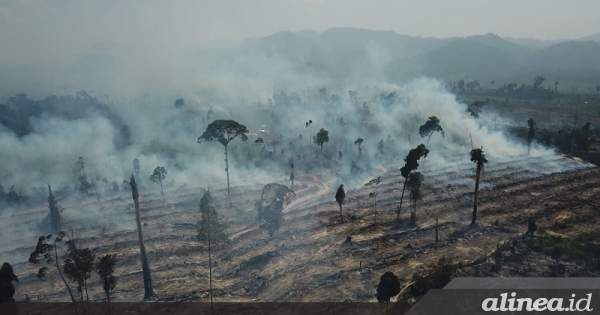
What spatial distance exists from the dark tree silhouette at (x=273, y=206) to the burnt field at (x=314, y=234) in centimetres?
120

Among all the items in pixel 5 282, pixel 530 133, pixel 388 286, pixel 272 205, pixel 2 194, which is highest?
pixel 530 133

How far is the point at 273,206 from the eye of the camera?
160 ft

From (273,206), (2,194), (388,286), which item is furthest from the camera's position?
(2,194)

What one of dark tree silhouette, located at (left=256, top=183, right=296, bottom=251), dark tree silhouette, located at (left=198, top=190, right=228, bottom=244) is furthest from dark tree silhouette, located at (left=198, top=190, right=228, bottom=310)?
dark tree silhouette, located at (left=256, top=183, right=296, bottom=251)

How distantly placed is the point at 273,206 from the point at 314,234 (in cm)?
647

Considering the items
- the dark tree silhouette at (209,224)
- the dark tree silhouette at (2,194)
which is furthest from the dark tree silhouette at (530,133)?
the dark tree silhouette at (2,194)

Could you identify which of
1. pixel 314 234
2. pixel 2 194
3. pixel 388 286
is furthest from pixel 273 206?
pixel 2 194

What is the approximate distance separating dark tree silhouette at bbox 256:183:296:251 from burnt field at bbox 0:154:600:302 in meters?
1.20

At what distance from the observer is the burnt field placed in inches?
1379

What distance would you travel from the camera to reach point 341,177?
238ft

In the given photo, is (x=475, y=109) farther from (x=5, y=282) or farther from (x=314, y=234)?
(x=5, y=282)

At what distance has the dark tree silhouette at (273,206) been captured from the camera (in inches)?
1825

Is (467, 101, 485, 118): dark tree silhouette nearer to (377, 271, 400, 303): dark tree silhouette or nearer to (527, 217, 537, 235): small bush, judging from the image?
(527, 217, 537, 235): small bush

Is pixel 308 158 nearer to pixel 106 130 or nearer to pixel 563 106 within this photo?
pixel 106 130
